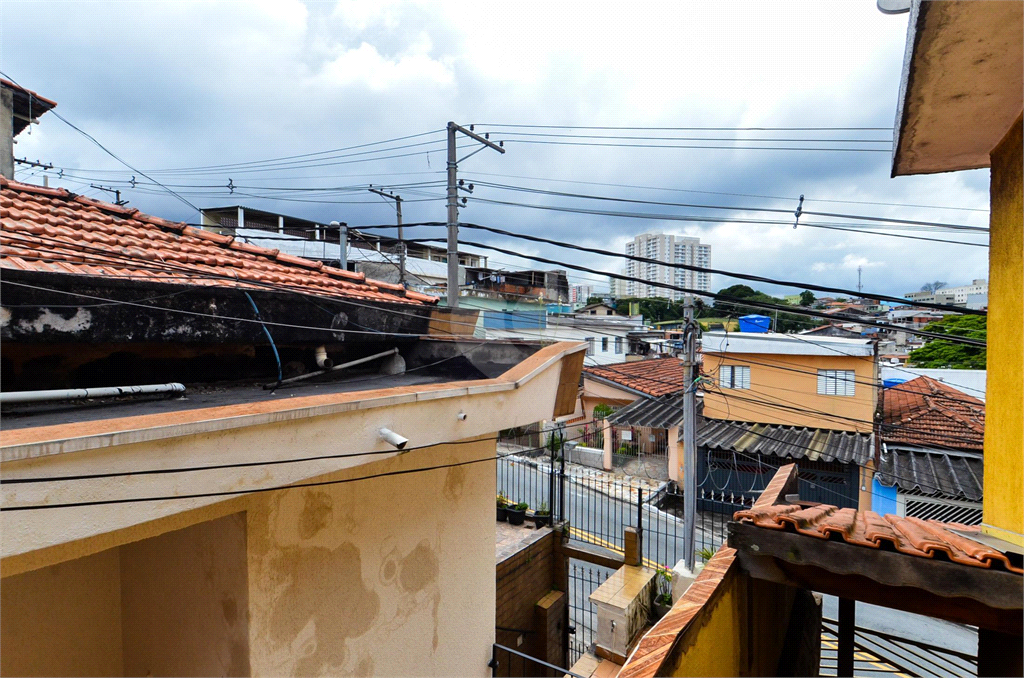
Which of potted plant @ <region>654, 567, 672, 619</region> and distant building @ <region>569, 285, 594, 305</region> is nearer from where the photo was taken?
potted plant @ <region>654, 567, 672, 619</region>

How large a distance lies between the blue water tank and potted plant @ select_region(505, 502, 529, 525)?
469 inches

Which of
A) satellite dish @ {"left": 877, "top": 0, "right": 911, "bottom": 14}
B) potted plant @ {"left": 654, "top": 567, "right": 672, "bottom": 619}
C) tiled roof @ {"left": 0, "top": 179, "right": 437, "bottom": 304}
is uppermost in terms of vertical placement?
satellite dish @ {"left": 877, "top": 0, "right": 911, "bottom": 14}

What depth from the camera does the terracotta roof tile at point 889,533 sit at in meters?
2.39

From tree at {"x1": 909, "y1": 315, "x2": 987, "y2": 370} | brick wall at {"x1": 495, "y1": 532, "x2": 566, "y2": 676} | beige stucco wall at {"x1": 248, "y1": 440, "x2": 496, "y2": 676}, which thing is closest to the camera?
beige stucco wall at {"x1": 248, "y1": 440, "x2": 496, "y2": 676}

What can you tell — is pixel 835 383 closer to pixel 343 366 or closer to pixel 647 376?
pixel 647 376

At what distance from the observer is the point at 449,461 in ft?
14.9

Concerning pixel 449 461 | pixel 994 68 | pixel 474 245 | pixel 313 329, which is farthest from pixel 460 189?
pixel 994 68

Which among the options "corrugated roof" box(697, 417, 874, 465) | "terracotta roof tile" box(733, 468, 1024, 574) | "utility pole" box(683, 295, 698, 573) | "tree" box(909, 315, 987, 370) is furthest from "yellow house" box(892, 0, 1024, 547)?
"tree" box(909, 315, 987, 370)

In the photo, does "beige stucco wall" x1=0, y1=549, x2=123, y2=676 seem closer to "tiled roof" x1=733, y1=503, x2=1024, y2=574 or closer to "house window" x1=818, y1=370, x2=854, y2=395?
"tiled roof" x1=733, y1=503, x2=1024, y2=574

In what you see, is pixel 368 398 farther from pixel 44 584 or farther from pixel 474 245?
pixel 474 245

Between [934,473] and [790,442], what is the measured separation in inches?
154

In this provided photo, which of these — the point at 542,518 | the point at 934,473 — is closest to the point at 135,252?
the point at 542,518

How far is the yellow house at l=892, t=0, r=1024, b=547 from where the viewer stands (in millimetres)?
2248

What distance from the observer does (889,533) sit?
9.34 ft
